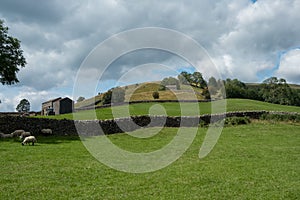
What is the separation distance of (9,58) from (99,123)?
11.6m

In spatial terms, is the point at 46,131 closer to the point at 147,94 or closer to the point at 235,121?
the point at 235,121

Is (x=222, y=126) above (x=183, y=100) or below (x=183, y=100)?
below

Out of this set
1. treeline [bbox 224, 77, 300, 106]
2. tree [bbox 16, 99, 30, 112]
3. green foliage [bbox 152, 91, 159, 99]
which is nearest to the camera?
green foliage [bbox 152, 91, 159, 99]

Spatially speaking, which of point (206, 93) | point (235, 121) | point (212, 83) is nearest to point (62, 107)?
point (206, 93)

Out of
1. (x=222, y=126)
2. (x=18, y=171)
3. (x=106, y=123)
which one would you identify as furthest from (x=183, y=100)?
(x=18, y=171)

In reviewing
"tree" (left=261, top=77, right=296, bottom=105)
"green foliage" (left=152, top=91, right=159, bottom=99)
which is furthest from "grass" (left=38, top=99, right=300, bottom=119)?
"tree" (left=261, top=77, right=296, bottom=105)

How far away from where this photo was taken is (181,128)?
1283 inches

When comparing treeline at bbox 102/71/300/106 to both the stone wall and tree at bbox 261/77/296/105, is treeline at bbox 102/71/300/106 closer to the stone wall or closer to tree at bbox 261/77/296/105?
tree at bbox 261/77/296/105

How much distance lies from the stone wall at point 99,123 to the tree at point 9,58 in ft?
18.4

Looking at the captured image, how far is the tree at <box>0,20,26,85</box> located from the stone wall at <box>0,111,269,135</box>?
5.61 metres

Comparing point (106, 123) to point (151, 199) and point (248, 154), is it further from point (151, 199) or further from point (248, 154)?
point (151, 199)

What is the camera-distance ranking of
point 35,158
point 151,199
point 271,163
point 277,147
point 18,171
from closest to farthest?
1. point 151,199
2. point 18,171
3. point 271,163
4. point 35,158
5. point 277,147

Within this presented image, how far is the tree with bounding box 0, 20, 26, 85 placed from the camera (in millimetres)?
28047

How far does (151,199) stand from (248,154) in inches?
381
